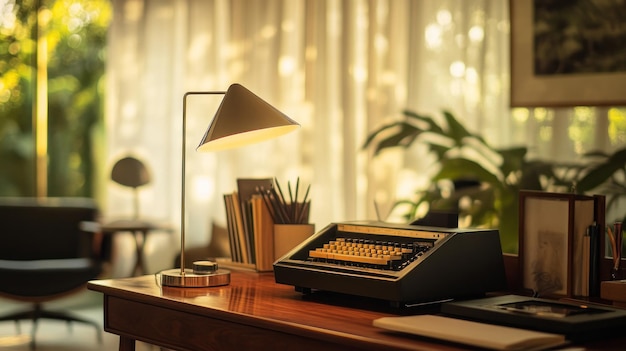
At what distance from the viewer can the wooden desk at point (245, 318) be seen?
163 centimetres

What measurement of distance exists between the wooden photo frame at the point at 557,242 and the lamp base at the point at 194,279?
0.73 m

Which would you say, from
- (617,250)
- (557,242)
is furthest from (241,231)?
(617,250)

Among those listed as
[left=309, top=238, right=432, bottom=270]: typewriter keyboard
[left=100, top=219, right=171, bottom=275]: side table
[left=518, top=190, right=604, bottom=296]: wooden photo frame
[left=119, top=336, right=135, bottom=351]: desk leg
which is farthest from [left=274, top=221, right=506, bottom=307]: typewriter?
[left=100, top=219, right=171, bottom=275]: side table

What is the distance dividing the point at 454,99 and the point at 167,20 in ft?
7.37

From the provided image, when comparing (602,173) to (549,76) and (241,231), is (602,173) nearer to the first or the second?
(549,76)

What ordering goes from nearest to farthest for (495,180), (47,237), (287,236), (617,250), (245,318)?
(245,318) → (617,250) → (287,236) → (495,180) → (47,237)

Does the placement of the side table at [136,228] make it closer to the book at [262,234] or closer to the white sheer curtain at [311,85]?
the white sheer curtain at [311,85]

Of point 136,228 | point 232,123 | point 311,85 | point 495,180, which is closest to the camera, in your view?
point 232,123

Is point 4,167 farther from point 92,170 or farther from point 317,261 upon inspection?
point 317,261

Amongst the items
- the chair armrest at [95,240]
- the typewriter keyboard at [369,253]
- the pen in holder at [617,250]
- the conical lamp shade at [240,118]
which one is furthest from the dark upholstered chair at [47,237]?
the pen in holder at [617,250]

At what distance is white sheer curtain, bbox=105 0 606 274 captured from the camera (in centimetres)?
454

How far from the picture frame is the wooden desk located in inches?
87.8

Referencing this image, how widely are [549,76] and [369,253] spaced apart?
99.8 inches

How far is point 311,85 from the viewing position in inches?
201
